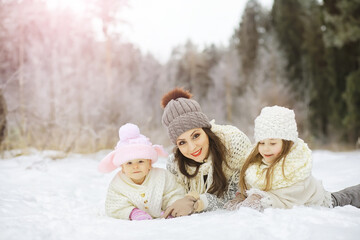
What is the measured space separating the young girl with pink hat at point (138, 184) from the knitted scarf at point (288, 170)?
66 centimetres

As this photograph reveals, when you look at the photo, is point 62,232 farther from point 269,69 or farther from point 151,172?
point 269,69

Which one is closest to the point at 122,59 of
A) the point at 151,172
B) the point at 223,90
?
the point at 223,90

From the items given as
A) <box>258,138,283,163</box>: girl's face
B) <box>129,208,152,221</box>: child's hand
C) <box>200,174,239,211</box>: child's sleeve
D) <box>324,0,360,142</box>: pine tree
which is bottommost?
<box>129,208,152,221</box>: child's hand

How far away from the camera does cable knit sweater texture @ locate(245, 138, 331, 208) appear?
2.44m

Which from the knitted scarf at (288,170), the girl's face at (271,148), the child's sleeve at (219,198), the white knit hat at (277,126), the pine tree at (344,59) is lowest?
the child's sleeve at (219,198)

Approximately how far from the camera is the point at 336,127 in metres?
15.2

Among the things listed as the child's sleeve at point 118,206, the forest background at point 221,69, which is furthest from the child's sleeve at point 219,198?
the forest background at point 221,69

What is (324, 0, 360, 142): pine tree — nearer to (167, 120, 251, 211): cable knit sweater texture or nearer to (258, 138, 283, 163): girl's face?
(167, 120, 251, 211): cable knit sweater texture

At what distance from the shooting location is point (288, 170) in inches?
97.8

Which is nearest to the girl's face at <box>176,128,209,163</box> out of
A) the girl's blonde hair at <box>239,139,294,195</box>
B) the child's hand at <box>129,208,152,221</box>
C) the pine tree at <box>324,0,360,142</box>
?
the girl's blonde hair at <box>239,139,294,195</box>

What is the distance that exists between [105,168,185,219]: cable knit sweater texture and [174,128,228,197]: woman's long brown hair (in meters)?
0.20

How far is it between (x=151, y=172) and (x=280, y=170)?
3.63 feet

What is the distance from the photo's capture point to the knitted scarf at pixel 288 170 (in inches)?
97.4

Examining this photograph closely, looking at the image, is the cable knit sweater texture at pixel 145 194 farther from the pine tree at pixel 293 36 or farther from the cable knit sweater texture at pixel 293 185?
the pine tree at pixel 293 36
